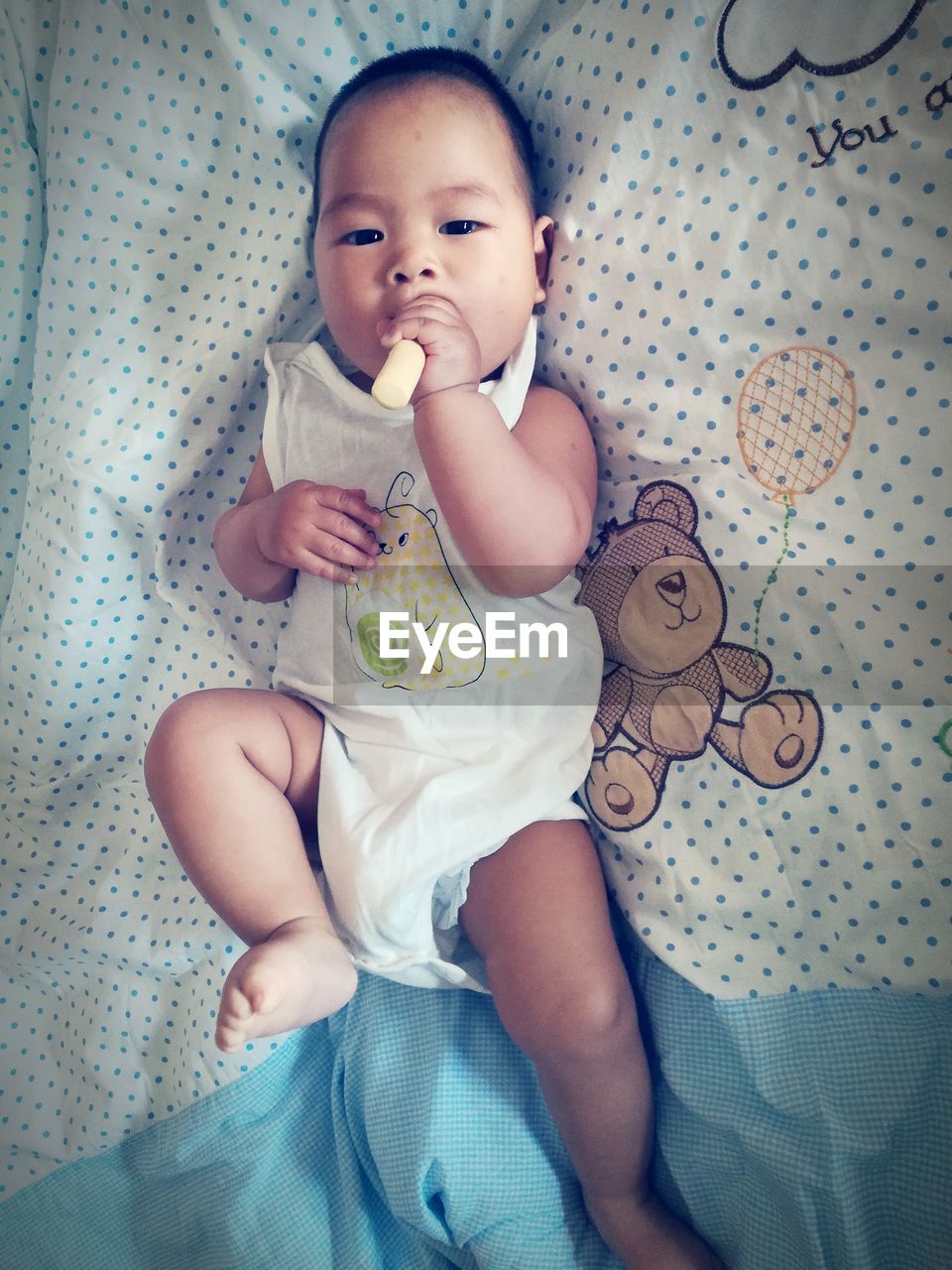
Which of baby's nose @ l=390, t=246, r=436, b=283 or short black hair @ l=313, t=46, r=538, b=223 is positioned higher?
short black hair @ l=313, t=46, r=538, b=223

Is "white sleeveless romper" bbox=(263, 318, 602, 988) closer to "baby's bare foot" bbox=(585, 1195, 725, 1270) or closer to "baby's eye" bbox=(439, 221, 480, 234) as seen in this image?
"baby's eye" bbox=(439, 221, 480, 234)

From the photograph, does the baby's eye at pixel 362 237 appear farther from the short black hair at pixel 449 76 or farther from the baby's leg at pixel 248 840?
the baby's leg at pixel 248 840

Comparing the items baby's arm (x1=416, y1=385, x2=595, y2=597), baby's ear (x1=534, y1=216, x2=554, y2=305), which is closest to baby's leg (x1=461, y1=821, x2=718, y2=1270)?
baby's arm (x1=416, y1=385, x2=595, y2=597)

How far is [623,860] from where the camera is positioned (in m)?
0.84

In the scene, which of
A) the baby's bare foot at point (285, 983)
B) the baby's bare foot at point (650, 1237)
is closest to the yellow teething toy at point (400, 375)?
the baby's bare foot at point (285, 983)

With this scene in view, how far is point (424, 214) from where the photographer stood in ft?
2.53

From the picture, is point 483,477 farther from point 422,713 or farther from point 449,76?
point 449,76

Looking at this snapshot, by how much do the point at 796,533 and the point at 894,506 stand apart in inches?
2.9

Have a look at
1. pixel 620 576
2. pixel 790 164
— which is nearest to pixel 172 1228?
pixel 620 576

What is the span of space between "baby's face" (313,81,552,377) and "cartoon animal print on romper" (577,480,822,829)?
0.76 ft

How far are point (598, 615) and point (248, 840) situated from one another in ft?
1.22

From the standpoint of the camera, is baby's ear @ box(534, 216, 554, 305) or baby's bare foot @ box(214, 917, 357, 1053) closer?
baby's bare foot @ box(214, 917, 357, 1053)

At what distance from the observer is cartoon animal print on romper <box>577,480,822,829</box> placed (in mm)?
754

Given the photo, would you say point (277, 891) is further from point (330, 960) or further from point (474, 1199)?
point (474, 1199)
